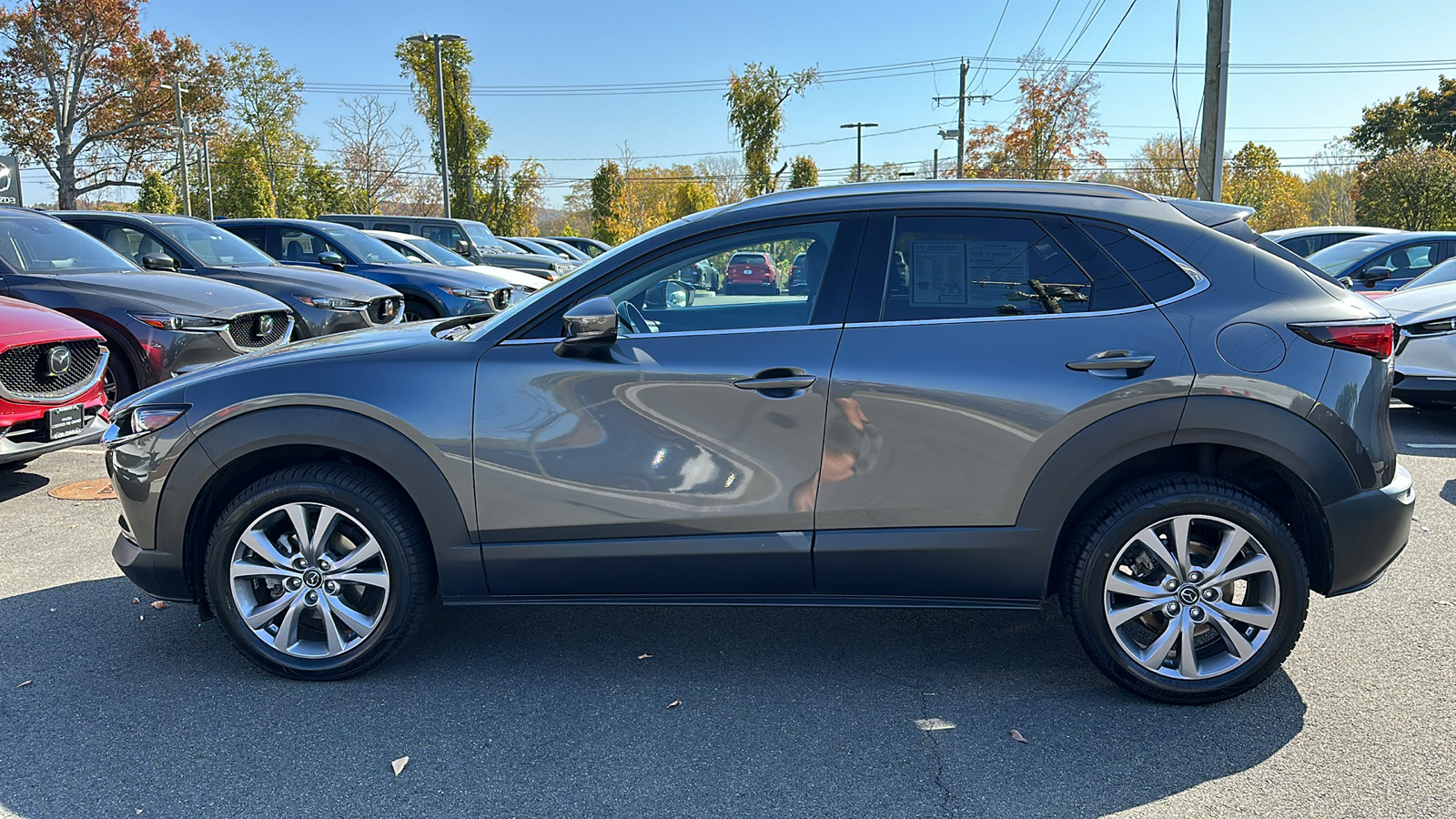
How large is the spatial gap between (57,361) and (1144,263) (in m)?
6.02

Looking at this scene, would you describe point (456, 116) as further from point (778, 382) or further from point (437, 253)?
point (778, 382)

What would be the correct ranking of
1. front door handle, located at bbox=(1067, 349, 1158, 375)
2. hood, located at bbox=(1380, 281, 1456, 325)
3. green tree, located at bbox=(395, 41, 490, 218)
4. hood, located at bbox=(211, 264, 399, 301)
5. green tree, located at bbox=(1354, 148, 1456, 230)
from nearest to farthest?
Result: front door handle, located at bbox=(1067, 349, 1158, 375)
hood, located at bbox=(1380, 281, 1456, 325)
hood, located at bbox=(211, 264, 399, 301)
green tree, located at bbox=(1354, 148, 1456, 230)
green tree, located at bbox=(395, 41, 490, 218)

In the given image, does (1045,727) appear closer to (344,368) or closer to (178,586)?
(344,368)

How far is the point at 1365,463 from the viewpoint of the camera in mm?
3217

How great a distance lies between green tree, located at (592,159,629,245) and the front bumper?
142ft

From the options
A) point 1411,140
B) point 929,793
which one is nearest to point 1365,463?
point 929,793

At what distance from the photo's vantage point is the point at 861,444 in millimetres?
3217

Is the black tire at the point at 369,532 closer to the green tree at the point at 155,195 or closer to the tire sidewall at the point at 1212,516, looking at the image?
the tire sidewall at the point at 1212,516

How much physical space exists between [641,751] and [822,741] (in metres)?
0.57

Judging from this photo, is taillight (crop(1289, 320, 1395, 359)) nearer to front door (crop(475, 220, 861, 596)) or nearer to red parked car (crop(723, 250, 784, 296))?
front door (crop(475, 220, 861, 596))

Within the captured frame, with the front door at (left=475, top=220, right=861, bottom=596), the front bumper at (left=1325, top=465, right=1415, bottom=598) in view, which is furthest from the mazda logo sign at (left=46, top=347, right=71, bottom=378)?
the front bumper at (left=1325, top=465, right=1415, bottom=598)

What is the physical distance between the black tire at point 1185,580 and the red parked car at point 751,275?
53.2 inches

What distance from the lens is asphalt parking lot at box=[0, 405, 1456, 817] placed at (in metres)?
2.77

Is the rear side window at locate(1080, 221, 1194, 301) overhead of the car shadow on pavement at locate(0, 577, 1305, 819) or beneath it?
overhead
